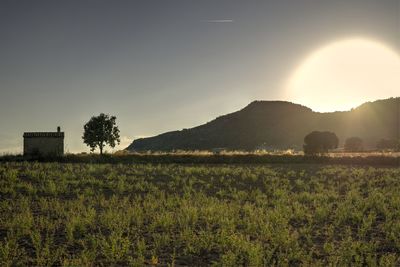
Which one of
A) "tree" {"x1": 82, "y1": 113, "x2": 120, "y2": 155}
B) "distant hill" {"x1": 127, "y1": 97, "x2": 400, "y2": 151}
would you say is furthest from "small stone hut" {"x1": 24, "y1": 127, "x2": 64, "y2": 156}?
"distant hill" {"x1": 127, "y1": 97, "x2": 400, "y2": 151}

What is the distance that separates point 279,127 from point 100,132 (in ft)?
336

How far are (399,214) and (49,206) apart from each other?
13.7 m

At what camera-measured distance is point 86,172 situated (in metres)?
30.8

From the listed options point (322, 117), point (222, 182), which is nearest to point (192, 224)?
point (222, 182)

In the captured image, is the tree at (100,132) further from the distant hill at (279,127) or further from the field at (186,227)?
the distant hill at (279,127)

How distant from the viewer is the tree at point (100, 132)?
79.1 m

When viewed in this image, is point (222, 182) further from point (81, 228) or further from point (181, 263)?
point (181, 263)

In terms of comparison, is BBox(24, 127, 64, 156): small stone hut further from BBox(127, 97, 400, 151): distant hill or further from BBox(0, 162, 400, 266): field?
BBox(127, 97, 400, 151): distant hill

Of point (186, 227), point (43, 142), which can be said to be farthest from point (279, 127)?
point (186, 227)

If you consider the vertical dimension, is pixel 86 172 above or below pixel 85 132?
below

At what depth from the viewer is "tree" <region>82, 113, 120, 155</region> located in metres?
79.1

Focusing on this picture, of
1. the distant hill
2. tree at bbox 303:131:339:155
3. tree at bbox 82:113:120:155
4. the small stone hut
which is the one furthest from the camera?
the distant hill

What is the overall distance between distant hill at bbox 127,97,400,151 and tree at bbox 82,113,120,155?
78034 mm

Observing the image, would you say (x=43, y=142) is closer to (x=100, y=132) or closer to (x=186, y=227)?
(x=100, y=132)
